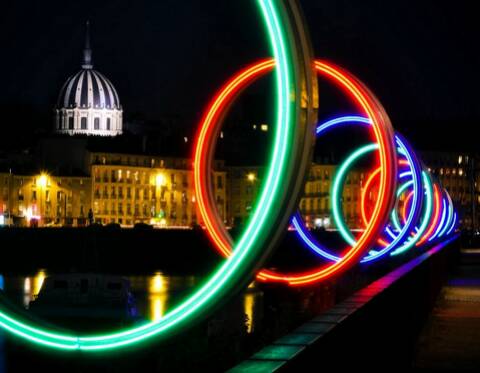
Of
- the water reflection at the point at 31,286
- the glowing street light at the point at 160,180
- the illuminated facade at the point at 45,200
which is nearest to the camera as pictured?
the water reflection at the point at 31,286

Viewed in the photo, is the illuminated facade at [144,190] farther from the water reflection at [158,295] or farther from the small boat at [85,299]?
the small boat at [85,299]

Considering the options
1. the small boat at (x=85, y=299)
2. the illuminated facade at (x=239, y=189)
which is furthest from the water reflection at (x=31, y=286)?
the illuminated facade at (x=239, y=189)

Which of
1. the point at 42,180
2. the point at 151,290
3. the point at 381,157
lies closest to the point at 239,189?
the point at 42,180

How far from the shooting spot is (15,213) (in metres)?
160

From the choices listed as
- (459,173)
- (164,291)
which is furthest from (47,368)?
(459,173)

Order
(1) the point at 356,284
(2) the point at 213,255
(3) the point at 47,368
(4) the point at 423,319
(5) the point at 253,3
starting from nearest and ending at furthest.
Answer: (5) the point at 253,3
(4) the point at 423,319
(3) the point at 47,368
(1) the point at 356,284
(2) the point at 213,255

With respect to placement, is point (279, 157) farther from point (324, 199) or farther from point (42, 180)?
point (324, 199)

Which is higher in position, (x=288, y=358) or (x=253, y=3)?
(x=253, y=3)

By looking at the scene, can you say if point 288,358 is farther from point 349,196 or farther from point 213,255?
point 349,196

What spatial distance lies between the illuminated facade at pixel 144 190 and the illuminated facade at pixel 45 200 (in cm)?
211

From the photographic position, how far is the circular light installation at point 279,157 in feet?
25.2

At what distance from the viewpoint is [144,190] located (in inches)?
6722

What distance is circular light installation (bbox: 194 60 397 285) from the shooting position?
15.5m

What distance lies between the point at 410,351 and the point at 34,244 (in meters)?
93.5
